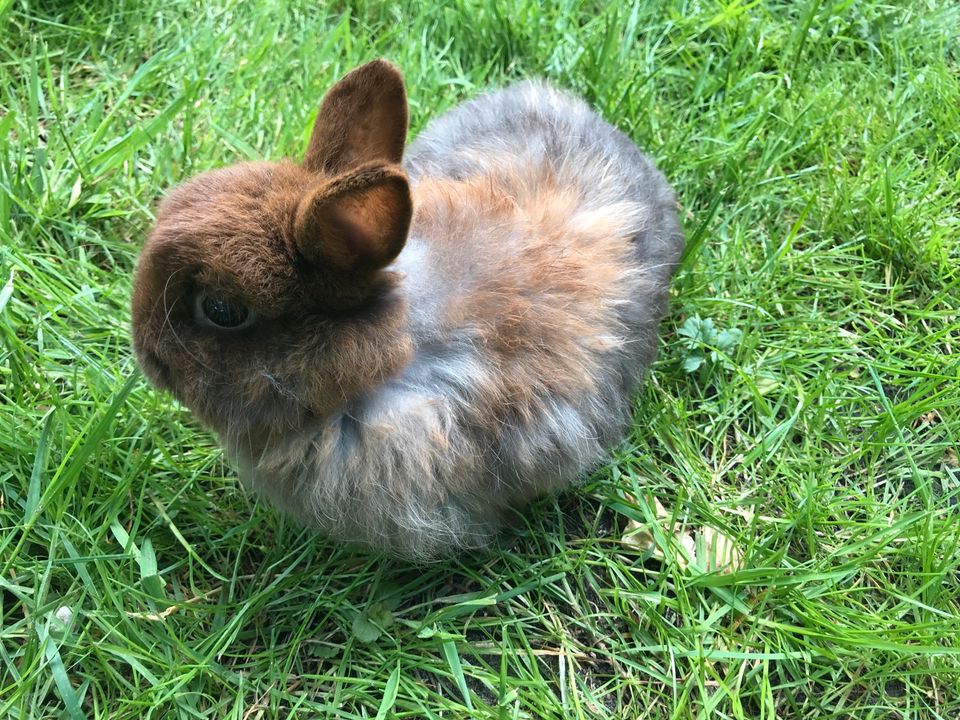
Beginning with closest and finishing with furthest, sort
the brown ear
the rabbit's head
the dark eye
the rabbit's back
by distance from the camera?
the brown ear < the rabbit's head < the dark eye < the rabbit's back

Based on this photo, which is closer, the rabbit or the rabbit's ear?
the rabbit

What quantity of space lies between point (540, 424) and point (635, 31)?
2459 millimetres

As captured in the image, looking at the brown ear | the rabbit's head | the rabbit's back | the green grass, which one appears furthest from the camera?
the green grass

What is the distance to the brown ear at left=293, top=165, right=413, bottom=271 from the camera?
1.88 meters

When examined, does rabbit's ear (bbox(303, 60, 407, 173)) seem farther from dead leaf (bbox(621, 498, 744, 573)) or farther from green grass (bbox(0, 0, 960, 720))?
dead leaf (bbox(621, 498, 744, 573))

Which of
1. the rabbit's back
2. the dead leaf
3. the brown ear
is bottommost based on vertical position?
Answer: the dead leaf

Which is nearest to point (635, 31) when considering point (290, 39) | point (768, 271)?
point (768, 271)

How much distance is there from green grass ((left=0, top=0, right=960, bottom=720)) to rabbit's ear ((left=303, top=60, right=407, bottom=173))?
111cm

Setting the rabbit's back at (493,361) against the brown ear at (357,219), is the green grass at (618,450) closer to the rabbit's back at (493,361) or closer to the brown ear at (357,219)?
the rabbit's back at (493,361)

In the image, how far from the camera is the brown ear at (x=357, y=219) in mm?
1885

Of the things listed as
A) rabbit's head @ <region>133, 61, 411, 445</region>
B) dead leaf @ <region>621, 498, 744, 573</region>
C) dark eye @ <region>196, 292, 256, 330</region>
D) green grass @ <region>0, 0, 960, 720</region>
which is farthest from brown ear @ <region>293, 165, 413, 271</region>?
dead leaf @ <region>621, 498, 744, 573</region>

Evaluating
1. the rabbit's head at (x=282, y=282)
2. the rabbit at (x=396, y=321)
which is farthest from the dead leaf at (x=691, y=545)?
the rabbit's head at (x=282, y=282)

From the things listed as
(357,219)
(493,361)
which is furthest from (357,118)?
(493,361)

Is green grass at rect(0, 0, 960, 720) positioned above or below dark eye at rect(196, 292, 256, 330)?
below
